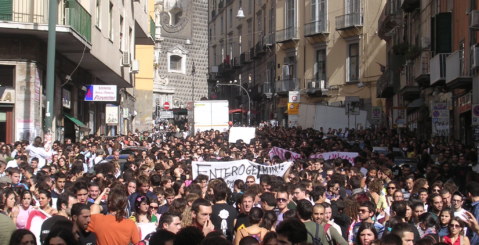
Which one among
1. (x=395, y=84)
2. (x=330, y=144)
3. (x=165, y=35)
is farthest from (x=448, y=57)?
(x=165, y=35)

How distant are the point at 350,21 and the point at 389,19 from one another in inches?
275

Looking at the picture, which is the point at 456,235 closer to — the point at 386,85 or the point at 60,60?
the point at 60,60

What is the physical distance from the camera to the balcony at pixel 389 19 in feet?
137

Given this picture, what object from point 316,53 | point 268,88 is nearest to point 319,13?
point 316,53

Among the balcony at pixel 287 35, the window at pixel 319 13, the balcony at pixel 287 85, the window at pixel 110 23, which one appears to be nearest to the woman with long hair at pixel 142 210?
the window at pixel 110 23

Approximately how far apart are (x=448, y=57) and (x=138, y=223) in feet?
64.9

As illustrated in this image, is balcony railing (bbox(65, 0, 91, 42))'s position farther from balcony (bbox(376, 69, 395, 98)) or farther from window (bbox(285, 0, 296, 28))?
window (bbox(285, 0, 296, 28))

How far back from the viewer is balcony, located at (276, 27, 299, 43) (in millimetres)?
53938

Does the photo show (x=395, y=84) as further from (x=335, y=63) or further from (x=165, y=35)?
(x=165, y=35)

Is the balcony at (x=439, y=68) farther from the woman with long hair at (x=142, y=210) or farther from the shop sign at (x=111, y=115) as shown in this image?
the woman with long hair at (x=142, y=210)

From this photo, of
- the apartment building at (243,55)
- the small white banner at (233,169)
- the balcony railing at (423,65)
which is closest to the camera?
the small white banner at (233,169)

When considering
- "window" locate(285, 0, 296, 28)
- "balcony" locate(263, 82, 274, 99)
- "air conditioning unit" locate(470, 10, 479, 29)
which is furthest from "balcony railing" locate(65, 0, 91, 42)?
"balcony" locate(263, 82, 274, 99)

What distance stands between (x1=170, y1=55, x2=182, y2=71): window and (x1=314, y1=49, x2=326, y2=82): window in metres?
31.0

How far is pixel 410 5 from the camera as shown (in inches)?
1449
